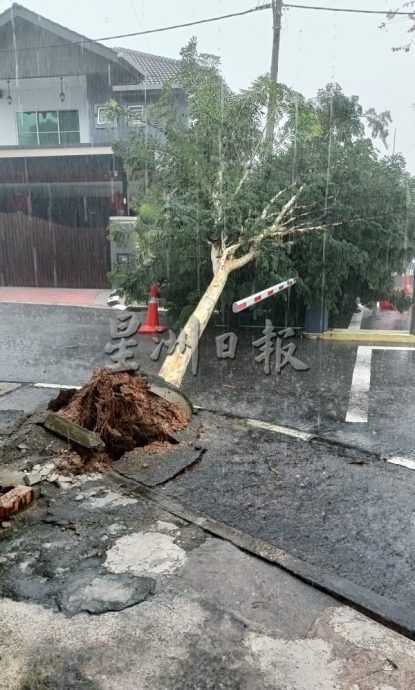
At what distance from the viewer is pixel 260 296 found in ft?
25.9

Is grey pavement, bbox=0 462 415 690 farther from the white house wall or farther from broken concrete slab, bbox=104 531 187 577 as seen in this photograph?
the white house wall

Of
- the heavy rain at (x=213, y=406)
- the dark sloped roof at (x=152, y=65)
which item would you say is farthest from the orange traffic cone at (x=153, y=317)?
the dark sloped roof at (x=152, y=65)

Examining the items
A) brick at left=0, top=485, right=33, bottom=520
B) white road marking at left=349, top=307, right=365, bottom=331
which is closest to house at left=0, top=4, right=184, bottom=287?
white road marking at left=349, top=307, right=365, bottom=331

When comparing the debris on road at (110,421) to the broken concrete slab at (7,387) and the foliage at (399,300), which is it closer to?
the broken concrete slab at (7,387)

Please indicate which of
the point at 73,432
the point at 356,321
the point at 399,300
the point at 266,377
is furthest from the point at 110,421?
the point at 399,300

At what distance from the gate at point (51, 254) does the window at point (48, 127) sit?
18.2ft

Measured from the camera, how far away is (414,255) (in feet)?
31.5

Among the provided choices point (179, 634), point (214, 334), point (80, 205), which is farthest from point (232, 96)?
point (179, 634)

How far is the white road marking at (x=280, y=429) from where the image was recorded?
5.38 m

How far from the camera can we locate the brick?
3801mm

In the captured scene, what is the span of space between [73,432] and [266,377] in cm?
312

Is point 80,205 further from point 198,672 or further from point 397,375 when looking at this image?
point 198,672

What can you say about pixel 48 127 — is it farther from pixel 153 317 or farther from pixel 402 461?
pixel 402 461

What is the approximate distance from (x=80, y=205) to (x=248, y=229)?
27.3 ft
